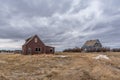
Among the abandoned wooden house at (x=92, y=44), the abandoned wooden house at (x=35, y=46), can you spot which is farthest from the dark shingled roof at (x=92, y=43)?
the abandoned wooden house at (x=35, y=46)

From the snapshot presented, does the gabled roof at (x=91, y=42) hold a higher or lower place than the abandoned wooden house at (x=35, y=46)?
higher

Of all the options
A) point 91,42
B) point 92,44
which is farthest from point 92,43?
point 91,42

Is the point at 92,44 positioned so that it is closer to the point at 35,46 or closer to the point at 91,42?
the point at 91,42

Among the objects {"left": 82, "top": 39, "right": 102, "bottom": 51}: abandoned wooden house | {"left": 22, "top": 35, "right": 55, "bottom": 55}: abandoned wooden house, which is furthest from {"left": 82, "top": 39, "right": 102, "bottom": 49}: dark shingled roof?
{"left": 22, "top": 35, "right": 55, "bottom": 55}: abandoned wooden house

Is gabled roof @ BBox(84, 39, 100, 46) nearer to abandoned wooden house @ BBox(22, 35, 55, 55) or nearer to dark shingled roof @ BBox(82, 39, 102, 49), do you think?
dark shingled roof @ BBox(82, 39, 102, 49)

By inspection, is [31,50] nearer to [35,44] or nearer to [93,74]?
[35,44]

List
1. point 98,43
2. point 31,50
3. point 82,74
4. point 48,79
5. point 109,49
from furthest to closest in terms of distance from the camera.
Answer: point 98,43 < point 109,49 < point 31,50 < point 82,74 < point 48,79

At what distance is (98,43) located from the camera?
307 feet

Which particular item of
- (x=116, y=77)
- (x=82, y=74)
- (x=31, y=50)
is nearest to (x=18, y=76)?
(x=82, y=74)

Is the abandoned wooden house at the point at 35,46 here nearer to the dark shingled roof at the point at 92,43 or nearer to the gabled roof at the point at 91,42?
the dark shingled roof at the point at 92,43

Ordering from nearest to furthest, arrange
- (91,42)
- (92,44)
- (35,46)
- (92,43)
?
(35,46), (92,44), (92,43), (91,42)

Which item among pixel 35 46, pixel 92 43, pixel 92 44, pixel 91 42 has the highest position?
pixel 91 42

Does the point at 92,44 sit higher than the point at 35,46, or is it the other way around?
the point at 92,44

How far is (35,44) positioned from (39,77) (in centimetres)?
4109
